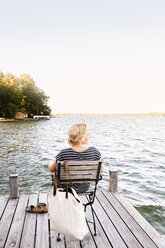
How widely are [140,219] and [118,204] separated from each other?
2.04 ft

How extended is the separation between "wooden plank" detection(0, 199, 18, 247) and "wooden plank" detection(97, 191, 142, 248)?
172cm

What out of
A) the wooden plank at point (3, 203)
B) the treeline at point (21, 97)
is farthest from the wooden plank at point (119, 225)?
the treeline at point (21, 97)

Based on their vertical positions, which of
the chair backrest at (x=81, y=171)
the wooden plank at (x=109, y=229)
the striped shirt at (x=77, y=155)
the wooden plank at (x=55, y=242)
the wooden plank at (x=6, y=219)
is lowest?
the wooden plank at (x=55, y=242)

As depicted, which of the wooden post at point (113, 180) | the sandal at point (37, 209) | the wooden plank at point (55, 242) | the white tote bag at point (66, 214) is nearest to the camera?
the white tote bag at point (66, 214)

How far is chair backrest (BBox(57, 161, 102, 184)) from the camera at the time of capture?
290cm

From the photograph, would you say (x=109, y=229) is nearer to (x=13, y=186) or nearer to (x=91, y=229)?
(x=91, y=229)

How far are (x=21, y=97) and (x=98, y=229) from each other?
259 feet

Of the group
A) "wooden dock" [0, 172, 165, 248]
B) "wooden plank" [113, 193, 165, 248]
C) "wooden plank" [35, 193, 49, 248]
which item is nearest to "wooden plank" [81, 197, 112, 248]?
"wooden dock" [0, 172, 165, 248]

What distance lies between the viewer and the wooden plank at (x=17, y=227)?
3047mm

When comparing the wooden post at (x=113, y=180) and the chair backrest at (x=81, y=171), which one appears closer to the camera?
the chair backrest at (x=81, y=171)

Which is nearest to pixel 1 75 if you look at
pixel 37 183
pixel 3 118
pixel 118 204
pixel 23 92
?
pixel 23 92

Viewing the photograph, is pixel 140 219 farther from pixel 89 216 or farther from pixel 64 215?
pixel 64 215

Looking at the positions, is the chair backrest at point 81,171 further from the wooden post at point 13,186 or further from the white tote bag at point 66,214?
the wooden post at point 13,186

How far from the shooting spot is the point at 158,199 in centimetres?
723
